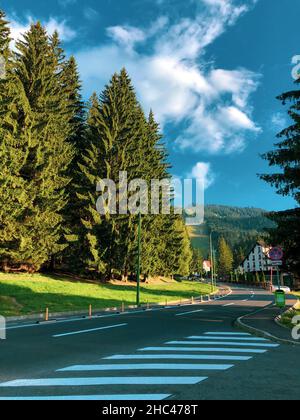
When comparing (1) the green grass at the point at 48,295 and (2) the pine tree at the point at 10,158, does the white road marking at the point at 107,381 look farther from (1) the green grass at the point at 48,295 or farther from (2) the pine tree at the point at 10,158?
(2) the pine tree at the point at 10,158

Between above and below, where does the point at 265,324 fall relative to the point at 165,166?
below

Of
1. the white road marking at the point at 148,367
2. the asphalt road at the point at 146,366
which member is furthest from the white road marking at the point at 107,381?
the white road marking at the point at 148,367

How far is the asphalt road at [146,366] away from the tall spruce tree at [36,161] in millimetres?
21729

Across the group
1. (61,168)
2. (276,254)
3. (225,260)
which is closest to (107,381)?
(276,254)

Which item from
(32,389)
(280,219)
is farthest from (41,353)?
(280,219)

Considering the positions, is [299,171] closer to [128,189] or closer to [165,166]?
[128,189]

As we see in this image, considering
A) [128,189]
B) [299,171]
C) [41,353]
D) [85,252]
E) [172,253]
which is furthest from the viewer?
[172,253]

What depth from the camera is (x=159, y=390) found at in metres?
6.14

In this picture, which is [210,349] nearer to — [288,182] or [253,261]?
[288,182]

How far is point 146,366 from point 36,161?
107 ft

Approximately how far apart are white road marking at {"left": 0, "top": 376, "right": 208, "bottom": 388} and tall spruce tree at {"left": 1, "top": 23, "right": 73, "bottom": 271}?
1095 inches

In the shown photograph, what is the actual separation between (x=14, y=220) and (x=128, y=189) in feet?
56.8

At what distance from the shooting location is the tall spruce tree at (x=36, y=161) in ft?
112

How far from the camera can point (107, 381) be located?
268 inches
